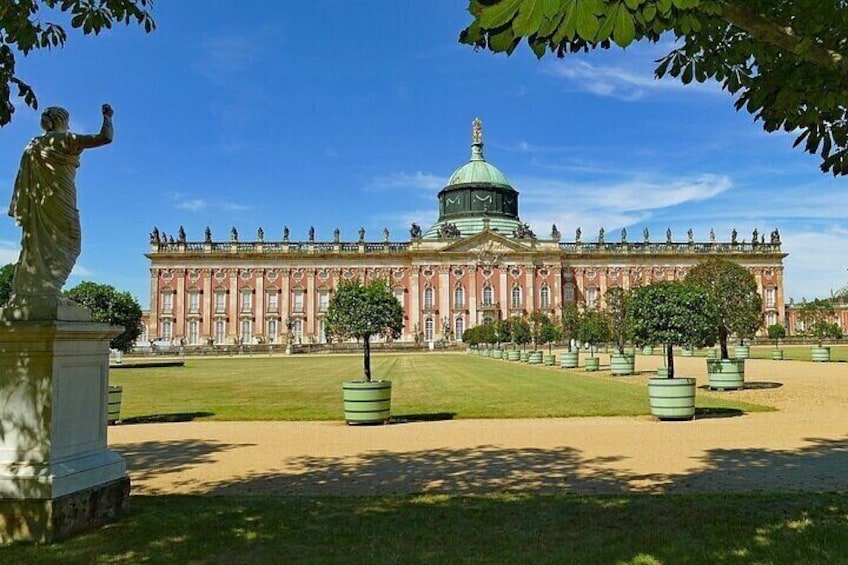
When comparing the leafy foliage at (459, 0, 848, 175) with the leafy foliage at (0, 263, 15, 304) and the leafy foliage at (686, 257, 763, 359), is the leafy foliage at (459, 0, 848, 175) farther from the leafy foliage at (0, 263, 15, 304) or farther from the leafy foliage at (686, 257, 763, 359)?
the leafy foliage at (0, 263, 15, 304)

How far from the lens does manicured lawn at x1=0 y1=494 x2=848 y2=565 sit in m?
4.22

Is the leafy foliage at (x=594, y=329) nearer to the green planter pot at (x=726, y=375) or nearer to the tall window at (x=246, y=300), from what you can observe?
the green planter pot at (x=726, y=375)

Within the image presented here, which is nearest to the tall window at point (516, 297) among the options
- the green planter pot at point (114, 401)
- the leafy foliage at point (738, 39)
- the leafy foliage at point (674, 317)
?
the leafy foliage at point (674, 317)

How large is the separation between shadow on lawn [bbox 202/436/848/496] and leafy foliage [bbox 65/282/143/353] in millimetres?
26732

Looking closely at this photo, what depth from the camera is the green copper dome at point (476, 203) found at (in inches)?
2893

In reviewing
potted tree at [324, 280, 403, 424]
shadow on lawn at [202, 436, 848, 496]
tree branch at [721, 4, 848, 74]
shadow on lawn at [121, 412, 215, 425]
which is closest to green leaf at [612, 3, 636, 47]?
tree branch at [721, 4, 848, 74]

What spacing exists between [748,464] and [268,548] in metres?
5.40

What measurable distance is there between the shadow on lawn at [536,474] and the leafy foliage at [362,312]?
5.55 metres

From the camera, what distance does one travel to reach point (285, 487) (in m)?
6.57

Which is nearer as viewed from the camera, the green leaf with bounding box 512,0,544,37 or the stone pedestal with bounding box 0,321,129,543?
the green leaf with bounding box 512,0,544,37

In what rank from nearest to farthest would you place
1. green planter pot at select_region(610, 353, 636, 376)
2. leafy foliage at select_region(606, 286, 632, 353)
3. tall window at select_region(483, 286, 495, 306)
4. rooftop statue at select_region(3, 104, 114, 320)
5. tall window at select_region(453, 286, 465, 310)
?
rooftop statue at select_region(3, 104, 114, 320)
green planter pot at select_region(610, 353, 636, 376)
leafy foliage at select_region(606, 286, 632, 353)
tall window at select_region(453, 286, 465, 310)
tall window at select_region(483, 286, 495, 306)

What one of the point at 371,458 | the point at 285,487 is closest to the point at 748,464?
the point at 371,458

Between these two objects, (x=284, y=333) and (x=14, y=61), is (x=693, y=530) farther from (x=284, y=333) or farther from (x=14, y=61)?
(x=284, y=333)

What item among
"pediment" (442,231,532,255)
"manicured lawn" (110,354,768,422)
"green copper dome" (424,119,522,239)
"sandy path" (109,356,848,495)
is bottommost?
"sandy path" (109,356,848,495)
